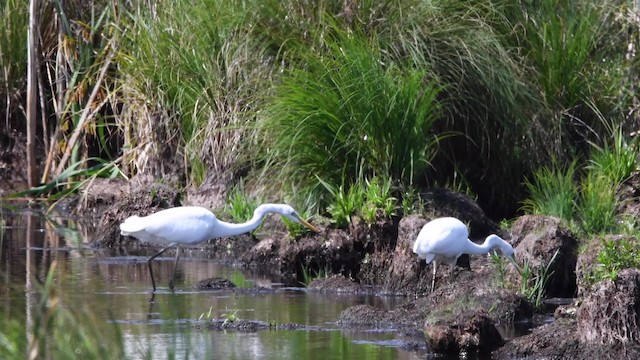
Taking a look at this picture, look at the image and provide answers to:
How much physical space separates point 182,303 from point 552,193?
15.0 ft

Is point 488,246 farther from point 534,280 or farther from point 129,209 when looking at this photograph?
point 129,209

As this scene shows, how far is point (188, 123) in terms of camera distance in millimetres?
15602

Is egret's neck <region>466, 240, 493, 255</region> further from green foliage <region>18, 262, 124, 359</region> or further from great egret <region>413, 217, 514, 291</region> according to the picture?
green foliage <region>18, 262, 124, 359</region>

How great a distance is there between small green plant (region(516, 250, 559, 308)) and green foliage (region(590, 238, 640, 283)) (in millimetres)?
1200

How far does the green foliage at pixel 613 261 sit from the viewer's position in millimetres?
8734

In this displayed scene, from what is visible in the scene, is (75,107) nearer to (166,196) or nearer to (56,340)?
(166,196)

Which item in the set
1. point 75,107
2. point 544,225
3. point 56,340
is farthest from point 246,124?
point 56,340

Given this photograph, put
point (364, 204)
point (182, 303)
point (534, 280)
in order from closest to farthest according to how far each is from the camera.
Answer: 1. point (182, 303)
2. point (534, 280)
3. point (364, 204)

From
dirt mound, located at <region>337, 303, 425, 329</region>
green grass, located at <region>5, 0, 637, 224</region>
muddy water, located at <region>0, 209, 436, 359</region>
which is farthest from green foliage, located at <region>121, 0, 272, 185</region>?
dirt mound, located at <region>337, 303, 425, 329</region>

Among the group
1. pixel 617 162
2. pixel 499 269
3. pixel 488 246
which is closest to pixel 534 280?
pixel 499 269

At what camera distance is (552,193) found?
13273mm

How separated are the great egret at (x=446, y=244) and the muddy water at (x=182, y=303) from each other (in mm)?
538

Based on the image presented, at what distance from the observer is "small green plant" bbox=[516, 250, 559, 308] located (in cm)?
1036

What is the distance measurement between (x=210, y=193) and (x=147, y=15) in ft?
9.44
